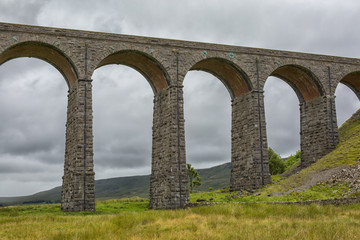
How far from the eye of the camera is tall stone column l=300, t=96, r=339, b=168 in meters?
33.3

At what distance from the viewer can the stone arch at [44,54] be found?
84.1 feet

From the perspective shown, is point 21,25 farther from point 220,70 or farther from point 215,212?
point 215,212

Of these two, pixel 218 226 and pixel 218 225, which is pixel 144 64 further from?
pixel 218 226

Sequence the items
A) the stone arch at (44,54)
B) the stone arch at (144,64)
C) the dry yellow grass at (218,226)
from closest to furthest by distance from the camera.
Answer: the dry yellow grass at (218,226)
the stone arch at (44,54)
the stone arch at (144,64)

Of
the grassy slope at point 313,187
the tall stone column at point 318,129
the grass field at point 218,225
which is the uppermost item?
the tall stone column at point 318,129

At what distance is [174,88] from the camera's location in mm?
28094

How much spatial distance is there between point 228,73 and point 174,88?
5595 millimetres

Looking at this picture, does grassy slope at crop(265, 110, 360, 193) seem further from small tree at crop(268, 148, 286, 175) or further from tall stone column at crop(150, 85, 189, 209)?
small tree at crop(268, 148, 286, 175)

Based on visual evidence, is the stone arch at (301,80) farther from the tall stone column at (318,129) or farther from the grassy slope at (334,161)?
the grassy slope at (334,161)

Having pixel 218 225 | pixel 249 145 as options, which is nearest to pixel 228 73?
pixel 249 145

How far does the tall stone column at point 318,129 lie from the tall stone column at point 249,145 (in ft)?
22.0

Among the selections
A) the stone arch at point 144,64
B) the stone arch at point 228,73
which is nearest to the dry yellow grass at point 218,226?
the stone arch at point 144,64

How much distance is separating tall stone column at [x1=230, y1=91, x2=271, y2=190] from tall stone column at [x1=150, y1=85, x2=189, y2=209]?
5.53 metres

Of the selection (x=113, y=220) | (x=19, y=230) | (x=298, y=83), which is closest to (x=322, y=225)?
(x=113, y=220)
